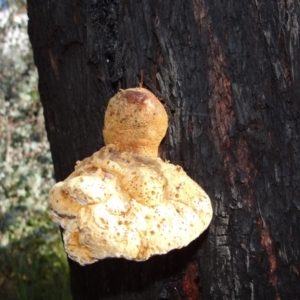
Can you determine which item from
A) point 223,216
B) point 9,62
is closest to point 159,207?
point 223,216

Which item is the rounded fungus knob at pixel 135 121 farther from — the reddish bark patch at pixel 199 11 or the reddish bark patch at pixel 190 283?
the reddish bark patch at pixel 190 283

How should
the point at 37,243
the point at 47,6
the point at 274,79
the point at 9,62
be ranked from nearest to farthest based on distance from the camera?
the point at 274,79 → the point at 47,6 → the point at 37,243 → the point at 9,62

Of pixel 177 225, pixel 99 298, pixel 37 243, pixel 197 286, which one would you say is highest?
pixel 177 225

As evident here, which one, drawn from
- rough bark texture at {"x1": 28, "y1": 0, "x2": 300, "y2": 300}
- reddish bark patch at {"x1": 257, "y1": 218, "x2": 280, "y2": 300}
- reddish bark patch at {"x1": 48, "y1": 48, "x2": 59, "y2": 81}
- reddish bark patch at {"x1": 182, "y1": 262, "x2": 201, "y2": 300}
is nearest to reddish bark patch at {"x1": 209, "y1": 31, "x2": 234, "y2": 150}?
rough bark texture at {"x1": 28, "y1": 0, "x2": 300, "y2": 300}

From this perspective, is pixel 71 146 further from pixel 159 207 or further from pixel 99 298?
pixel 159 207

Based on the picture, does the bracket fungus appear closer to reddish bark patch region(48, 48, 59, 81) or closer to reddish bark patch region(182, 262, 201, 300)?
reddish bark patch region(182, 262, 201, 300)

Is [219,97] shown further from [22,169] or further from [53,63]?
[22,169]

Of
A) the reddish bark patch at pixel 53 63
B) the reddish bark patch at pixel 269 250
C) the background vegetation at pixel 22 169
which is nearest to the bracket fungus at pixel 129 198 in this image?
the reddish bark patch at pixel 269 250
